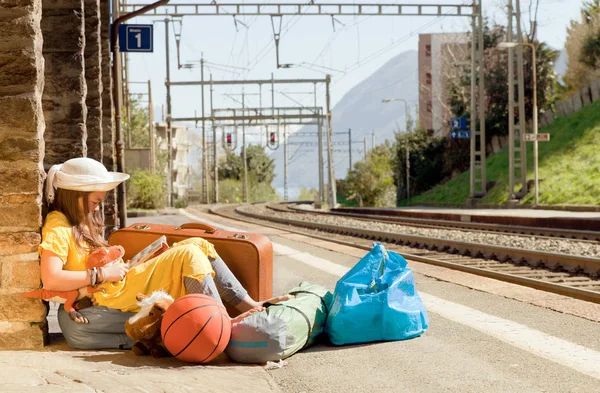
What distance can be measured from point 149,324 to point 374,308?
5.34ft

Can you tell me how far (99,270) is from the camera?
20.9 feet

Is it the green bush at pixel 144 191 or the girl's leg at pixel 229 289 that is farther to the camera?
the green bush at pixel 144 191

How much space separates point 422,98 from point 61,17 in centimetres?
7845

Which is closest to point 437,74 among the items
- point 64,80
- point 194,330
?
point 64,80

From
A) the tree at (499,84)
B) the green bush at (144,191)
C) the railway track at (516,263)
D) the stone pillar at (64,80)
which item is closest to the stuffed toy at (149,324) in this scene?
the stone pillar at (64,80)

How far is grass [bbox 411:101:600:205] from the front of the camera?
117 feet

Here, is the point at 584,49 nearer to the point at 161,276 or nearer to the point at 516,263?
the point at 516,263

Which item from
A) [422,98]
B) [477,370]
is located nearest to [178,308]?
[477,370]

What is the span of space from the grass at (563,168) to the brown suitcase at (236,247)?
27.4 meters

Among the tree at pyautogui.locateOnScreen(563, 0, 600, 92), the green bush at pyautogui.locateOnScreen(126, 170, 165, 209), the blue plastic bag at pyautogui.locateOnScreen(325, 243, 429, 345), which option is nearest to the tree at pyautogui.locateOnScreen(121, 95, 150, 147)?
the green bush at pyautogui.locateOnScreen(126, 170, 165, 209)

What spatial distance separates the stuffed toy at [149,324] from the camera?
6238mm

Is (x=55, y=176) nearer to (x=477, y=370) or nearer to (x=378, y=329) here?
(x=378, y=329)

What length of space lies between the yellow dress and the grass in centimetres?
2831

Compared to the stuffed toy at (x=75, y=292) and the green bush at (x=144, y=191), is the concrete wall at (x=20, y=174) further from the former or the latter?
the green bush at (x=144, y=191)
